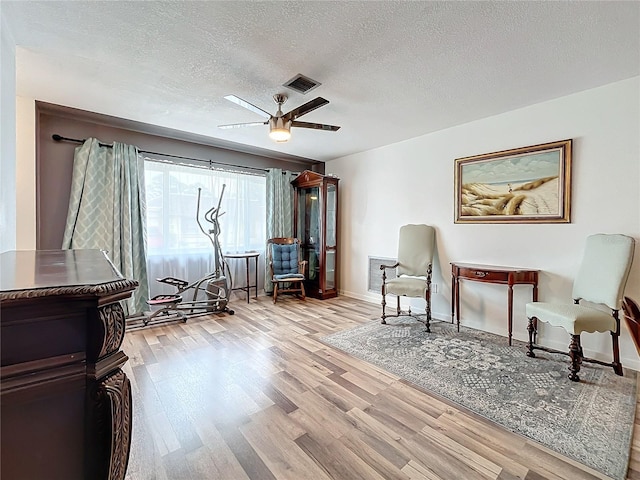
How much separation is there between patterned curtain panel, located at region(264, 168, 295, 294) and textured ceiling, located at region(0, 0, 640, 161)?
193 centimetres

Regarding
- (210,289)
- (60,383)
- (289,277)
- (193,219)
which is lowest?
(210,289)

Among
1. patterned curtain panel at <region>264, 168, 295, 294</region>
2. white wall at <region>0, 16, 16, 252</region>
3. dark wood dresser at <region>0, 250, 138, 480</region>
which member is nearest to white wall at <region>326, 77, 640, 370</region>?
patterned curtain panel at <region>264, 168, 295, 294</region>

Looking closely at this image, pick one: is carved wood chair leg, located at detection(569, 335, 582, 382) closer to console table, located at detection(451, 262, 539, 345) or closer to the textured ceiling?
console table, located at detection(451, 262, 539, 345)

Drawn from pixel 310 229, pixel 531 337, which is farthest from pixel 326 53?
pixel 310 229

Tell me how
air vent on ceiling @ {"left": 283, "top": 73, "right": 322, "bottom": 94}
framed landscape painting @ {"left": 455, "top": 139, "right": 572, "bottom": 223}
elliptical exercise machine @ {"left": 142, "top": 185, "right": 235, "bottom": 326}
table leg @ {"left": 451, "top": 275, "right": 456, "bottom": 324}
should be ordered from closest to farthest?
air vent on ceiling @ {"left": 283, "top": 73, "right": 322, "bottom": 94}, framed landscape painting @ {"left": 455, "top": 139, "right": 572, "bottom": 223}, table leg @ {"left": 451, "top": 275, "right": 456, "bottom": 324}, elliptical exercise machine @ {"left": 142, "top": 185, "right": 235, "bottom": 326}

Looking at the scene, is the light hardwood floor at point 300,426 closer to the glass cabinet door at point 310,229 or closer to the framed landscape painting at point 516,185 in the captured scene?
the framed landscape painting at point 516,185

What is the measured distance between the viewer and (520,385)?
84.8 inches

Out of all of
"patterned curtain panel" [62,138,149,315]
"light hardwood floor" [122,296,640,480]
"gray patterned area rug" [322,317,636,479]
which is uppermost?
"patterned curtain panel" [62,138,149,315]

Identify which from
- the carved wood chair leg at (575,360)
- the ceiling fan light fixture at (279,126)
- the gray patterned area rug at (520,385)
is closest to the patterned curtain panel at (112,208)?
the ceiling fan light fixture at (279,126)

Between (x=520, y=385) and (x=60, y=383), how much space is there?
2734 millimetres

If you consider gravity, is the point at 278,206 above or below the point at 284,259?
above

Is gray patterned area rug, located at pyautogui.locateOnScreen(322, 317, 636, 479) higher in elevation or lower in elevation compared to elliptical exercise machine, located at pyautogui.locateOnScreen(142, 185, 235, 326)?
lower

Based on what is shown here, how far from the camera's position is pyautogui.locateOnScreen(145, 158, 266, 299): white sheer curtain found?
12.9 feet

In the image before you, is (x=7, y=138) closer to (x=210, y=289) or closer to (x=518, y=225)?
(x=210, y=289)
